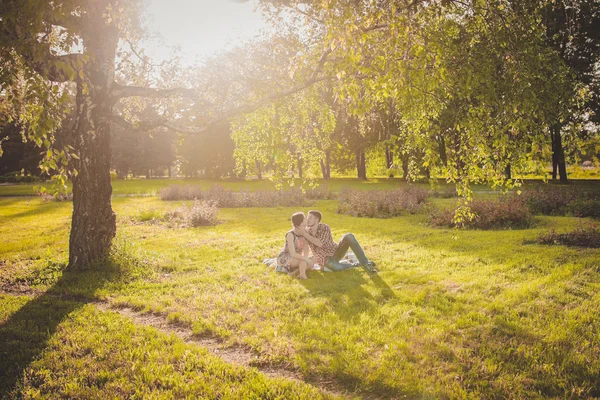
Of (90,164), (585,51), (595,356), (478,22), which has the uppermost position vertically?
(585,51)

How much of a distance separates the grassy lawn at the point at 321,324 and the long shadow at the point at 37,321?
3cm

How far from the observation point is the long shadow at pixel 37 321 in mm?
4512

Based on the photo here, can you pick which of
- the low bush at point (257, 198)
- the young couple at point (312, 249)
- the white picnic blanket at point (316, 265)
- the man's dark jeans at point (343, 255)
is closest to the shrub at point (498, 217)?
the white picnic blanket at point (316, 265)

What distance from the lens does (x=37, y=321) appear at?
5914mm

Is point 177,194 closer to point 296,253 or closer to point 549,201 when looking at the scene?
point 296,253

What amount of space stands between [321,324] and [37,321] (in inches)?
179

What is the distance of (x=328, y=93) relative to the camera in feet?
26.3

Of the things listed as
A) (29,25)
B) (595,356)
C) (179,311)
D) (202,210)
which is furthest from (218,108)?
(202,210)

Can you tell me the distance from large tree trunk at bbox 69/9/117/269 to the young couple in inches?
173

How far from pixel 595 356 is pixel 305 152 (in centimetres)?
593

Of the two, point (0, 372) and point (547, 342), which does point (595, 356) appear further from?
point (0, 372)

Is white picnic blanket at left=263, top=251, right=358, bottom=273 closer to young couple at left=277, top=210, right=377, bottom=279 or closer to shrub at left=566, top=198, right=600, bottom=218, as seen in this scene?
young couple at left=277, top=210, right=377, bottom=279

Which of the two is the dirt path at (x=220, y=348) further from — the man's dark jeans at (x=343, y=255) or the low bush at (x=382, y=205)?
the low bush at (x=382, y=205)

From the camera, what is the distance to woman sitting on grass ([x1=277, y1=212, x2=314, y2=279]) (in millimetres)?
8367
